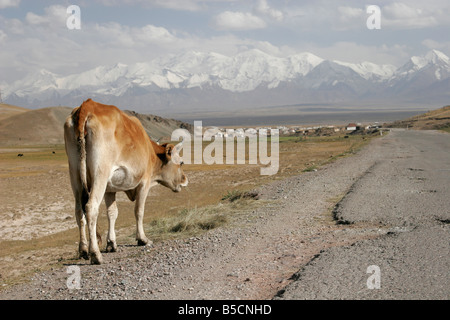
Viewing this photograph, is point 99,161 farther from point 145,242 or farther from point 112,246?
point 145,242

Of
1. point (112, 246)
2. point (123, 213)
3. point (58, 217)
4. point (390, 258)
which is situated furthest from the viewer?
point (58, 217)

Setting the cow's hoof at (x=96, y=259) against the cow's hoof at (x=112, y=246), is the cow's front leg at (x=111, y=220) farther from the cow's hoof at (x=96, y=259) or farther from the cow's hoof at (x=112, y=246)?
the cow's hoof at (x=96, y=259)

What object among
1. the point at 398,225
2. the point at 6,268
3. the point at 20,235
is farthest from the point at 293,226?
the point at 20,235

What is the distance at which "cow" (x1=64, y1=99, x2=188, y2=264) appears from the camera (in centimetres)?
749

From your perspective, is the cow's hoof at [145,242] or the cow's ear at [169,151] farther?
the cow's ear at [169,151]

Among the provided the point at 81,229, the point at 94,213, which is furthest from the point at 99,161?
the point at 81,229

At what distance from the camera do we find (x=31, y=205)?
19.8m

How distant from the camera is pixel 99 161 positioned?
751 cm

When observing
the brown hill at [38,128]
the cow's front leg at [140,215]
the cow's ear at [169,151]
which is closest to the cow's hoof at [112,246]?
the cow's front leg at [140,215]

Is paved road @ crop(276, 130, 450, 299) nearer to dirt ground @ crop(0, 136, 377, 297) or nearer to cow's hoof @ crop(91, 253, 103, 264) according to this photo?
dirt ground @ crop(0, 136, 377, 297)

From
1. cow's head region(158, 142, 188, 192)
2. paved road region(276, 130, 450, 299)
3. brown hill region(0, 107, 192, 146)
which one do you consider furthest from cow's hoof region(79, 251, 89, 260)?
brown hill region(0, 107, 192, 146)

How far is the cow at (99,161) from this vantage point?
24.6 feet

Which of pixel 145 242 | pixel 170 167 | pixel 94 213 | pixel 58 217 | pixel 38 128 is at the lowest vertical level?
pixel 58 217
